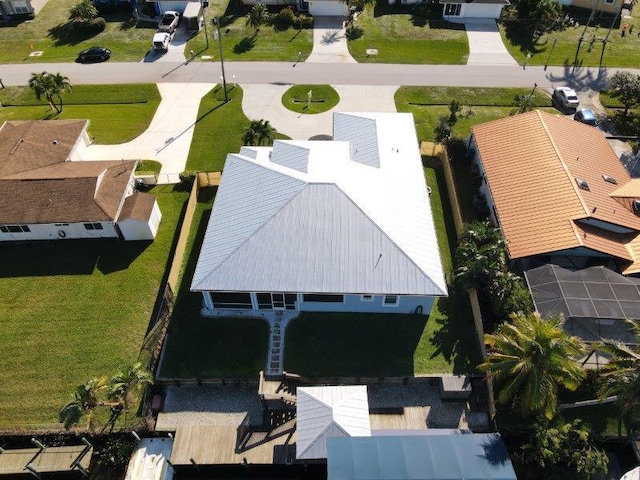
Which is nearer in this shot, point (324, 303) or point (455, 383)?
point (455, 383)

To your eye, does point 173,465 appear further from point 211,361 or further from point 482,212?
point 482,212

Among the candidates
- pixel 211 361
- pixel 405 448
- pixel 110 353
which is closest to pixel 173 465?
pixel 211 361

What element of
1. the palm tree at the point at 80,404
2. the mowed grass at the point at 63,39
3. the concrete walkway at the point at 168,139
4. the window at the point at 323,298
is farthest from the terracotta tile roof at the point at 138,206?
the mowed grass at the point at 63,39

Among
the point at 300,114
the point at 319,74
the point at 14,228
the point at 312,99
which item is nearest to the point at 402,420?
the point at 14,228

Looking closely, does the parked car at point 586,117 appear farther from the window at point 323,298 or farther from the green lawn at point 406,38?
the window at point 323,298

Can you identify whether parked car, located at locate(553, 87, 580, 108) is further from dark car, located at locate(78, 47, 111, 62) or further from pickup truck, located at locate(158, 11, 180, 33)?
dark car, located at locate(78, 47, 111, 62)
